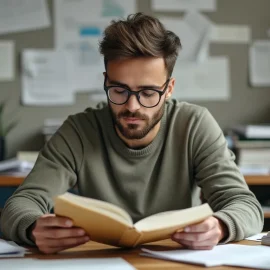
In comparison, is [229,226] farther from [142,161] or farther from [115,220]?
[142,161]

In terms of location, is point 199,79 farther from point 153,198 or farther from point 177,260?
point 177,260

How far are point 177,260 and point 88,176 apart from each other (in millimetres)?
601

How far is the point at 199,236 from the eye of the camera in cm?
115

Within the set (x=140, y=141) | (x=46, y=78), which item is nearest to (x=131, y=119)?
(x=140, y=141)

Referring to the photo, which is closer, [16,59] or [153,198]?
[153,198]

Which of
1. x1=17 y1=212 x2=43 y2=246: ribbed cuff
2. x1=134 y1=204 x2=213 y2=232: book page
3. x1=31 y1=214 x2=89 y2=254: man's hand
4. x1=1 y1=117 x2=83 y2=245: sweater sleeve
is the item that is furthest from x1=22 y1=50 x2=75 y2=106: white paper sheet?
x1=134 y1=204 x2=213 y2=232: book page

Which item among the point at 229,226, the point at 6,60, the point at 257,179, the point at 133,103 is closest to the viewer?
the point at 229,226

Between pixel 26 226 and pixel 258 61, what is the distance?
1699 mm

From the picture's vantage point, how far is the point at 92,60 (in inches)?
102

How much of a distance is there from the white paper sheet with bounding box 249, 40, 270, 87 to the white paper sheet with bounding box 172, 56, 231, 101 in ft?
0.36

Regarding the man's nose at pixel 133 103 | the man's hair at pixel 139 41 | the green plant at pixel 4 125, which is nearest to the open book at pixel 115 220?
the man's nose at pixel 133 103

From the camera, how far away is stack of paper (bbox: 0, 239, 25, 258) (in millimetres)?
1157

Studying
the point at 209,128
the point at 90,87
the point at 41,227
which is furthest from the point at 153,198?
the point at 90,87

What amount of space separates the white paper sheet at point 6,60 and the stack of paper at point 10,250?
139 centimetres
